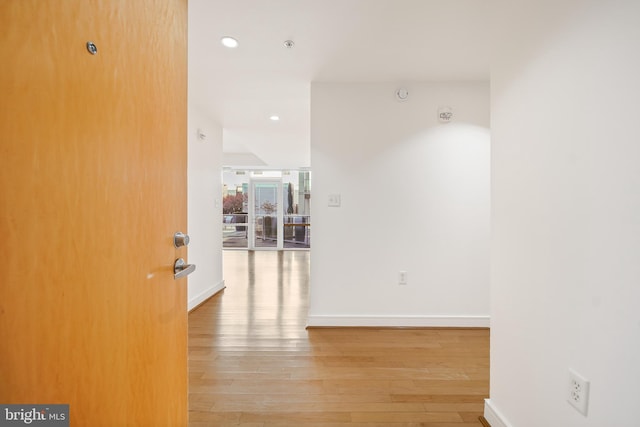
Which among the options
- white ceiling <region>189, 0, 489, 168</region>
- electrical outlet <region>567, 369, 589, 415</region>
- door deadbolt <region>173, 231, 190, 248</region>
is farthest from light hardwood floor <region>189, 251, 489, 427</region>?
white ceiling <region>189, 0, 489, 168</region>

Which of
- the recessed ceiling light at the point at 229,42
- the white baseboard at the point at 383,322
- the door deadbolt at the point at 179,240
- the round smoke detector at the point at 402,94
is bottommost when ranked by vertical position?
the white baseboard at the point at 383,322

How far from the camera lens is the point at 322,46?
219 centimetres

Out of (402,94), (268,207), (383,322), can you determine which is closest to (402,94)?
(402,94)

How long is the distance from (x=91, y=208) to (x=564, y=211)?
1.56 m

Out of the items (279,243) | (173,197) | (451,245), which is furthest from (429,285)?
(279,243)

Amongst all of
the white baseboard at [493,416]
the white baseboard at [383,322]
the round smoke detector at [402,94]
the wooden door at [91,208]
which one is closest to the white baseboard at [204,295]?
the white baseboard at [383,322]

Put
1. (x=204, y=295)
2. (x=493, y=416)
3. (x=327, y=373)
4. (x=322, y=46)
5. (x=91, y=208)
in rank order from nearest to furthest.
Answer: (x=91, y=208) < (x=493, y=416) < (x=327, y=373) < (x=322, y=46) < (x=204, y=295)

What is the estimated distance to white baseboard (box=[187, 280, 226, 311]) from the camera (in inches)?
132

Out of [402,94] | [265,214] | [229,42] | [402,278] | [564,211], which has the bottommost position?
[402,278]

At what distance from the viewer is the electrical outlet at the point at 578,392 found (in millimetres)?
998

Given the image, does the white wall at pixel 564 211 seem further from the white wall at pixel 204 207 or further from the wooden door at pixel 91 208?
the white wall at pixel 204 207

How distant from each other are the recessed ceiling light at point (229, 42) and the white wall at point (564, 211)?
5.60 ft

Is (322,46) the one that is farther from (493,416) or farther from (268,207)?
(268,207)

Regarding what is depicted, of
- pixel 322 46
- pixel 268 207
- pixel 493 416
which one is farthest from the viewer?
pixel 268 207
